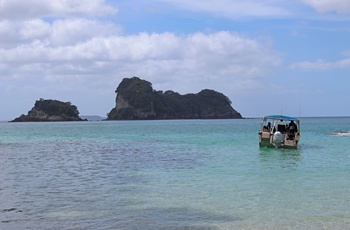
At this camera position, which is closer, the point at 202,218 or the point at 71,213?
the point at 202,218

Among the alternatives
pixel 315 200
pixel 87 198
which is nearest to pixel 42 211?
pixel 87 198

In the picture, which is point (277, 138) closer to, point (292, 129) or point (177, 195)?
point (292, 129)

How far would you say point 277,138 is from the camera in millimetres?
34344

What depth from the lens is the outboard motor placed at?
112ft

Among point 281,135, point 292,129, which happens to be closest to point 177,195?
point 281,135

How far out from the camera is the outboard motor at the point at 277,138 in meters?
34.3

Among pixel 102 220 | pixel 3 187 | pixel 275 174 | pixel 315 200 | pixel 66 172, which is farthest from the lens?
pixel 66 172

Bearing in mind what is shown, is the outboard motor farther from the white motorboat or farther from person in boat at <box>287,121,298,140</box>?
person in boat at <box>287,121,298,140</box>

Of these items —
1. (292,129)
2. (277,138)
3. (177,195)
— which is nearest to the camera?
(177,195)

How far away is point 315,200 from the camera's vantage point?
14.2 metres

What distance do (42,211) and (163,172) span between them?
914 centimetres

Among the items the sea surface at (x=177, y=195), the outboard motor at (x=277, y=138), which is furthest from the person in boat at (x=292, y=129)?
the sea surface at (x=177, y=195)

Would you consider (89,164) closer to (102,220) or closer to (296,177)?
(296,177)

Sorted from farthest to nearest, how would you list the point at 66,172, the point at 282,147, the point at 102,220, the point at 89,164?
the point at 282,147
the point at 89,164
the point at 66,172
the point at 102,220
